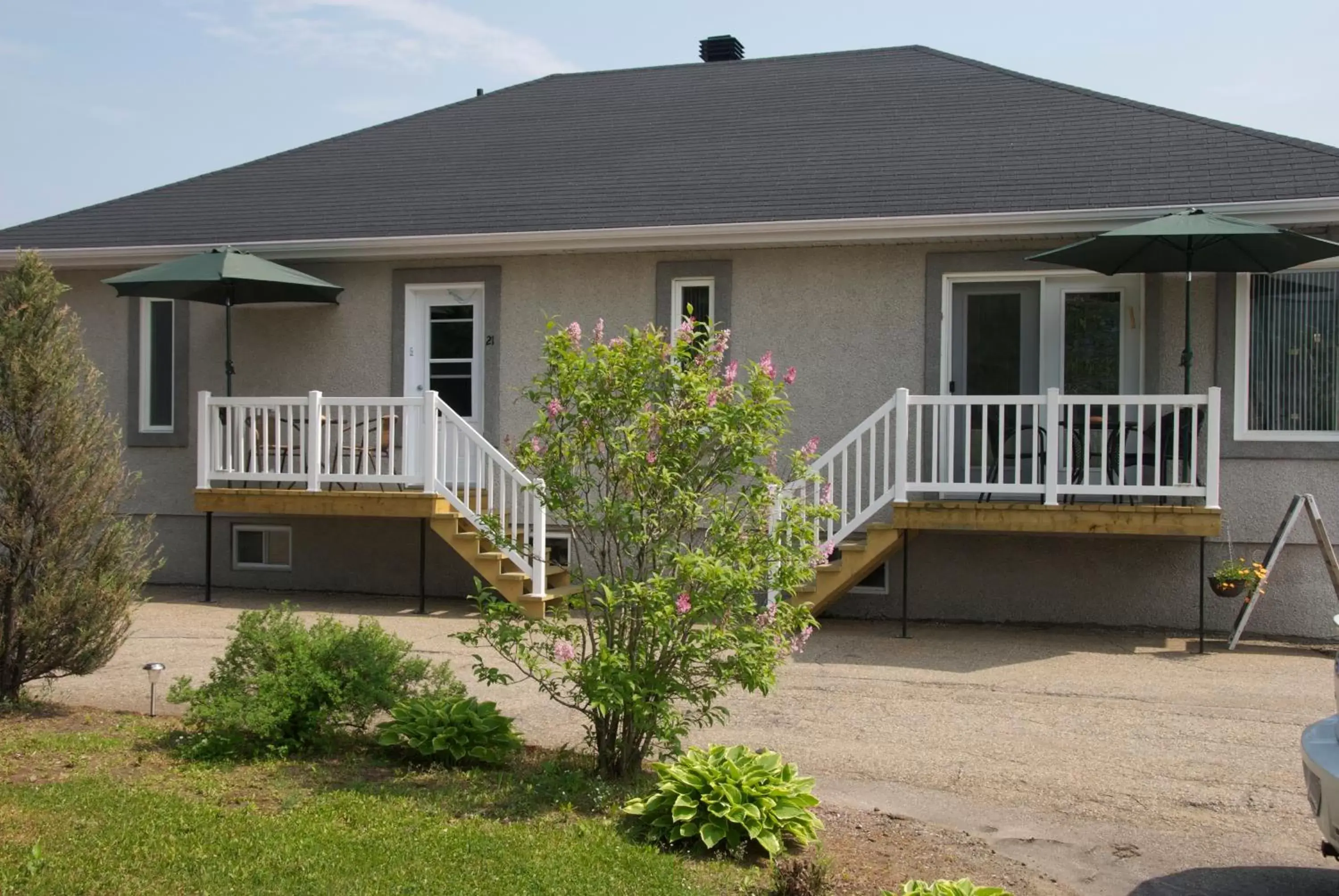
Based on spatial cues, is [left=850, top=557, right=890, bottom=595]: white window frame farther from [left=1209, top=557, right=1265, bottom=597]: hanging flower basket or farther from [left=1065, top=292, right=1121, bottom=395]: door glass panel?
[left=1209, top=557, right=1265, bottom=597]: hanging flower basket

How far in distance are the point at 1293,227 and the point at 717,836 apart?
322 inches

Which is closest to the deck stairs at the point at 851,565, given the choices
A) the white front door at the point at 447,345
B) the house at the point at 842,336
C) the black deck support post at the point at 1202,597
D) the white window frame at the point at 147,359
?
the house at the point at 842,336

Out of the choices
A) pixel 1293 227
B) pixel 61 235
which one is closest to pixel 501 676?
pixel 1293 227

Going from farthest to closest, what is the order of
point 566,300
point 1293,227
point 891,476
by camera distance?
point 566,300 → point 891,476 → point 1293,227

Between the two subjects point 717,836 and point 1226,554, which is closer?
point 717,836

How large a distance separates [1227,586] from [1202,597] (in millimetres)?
219

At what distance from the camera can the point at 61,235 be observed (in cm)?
1419

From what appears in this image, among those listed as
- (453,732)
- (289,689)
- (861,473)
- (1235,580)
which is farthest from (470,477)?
(1235,580)

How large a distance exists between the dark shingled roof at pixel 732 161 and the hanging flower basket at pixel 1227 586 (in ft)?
10.8

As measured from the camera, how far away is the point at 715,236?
11.4 m

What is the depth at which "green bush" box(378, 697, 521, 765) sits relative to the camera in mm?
6008

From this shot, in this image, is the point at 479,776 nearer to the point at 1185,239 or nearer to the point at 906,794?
the point at 906,794

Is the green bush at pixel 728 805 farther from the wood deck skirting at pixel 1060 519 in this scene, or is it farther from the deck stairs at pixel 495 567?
the deck stairs at pixel 495 567

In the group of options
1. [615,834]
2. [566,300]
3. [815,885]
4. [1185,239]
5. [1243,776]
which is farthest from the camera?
[566,300]
